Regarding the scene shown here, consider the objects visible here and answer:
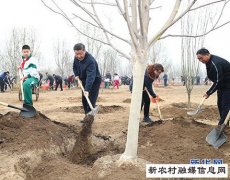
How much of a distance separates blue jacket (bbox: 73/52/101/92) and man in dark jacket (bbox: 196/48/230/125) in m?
1.96

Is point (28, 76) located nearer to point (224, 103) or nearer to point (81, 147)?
point (81, 147)

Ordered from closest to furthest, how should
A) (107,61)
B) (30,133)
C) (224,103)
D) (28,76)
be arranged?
(30,133), (224,103), (28,76), (107,61)

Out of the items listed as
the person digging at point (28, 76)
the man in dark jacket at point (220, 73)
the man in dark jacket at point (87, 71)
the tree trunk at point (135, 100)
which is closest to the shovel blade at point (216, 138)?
the man in dark jacket at point (220, 73)

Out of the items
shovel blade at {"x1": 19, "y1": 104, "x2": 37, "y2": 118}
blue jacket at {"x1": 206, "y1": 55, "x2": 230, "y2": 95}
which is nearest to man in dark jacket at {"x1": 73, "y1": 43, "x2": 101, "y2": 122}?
shovel blade at {"x1": 19, "y1": 104, "x2": 37, "y2": 118}

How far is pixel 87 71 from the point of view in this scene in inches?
261

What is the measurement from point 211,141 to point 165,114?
4.55m

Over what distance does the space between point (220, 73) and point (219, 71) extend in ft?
0.13

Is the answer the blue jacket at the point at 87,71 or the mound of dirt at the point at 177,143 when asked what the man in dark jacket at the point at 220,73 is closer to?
the mound of dirt at the point at 177,143

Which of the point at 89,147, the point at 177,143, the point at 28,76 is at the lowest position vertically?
the point at 89,147

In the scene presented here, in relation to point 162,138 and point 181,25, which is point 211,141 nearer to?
point 162,138

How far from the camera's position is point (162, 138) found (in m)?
5.95

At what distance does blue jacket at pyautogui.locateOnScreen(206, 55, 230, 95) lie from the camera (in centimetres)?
589

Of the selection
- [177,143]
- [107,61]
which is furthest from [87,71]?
[107,61]

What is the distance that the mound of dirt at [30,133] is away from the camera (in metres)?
5.23
